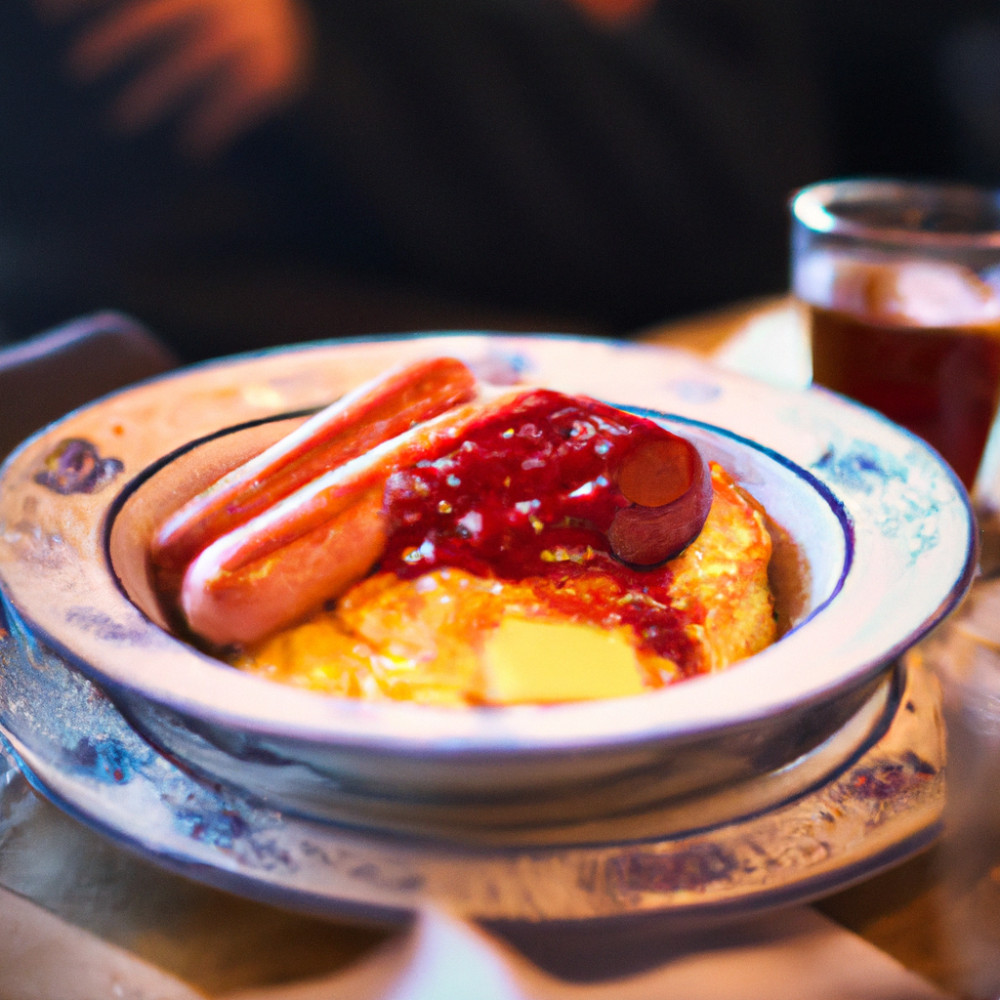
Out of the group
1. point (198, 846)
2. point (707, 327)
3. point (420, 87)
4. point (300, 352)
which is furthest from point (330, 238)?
point (198, 846)

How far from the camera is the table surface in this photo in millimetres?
433

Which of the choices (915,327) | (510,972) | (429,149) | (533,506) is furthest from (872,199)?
(429,149)

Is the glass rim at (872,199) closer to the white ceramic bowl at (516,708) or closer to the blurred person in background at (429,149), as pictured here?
the white ceramic bowl at (516,708)

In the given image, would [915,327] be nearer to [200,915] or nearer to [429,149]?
[200,915]

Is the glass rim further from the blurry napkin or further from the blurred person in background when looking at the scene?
the blurred person in background

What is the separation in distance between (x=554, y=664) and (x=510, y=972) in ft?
0.51

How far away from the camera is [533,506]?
0.62 meters

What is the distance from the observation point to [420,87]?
1903 millimetres

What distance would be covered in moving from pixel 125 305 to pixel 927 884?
67.5 inches

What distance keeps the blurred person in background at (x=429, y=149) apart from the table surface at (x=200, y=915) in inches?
57.9

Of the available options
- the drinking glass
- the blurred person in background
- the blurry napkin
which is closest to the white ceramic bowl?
the blurry napkin

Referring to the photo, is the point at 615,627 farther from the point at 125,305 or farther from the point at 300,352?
the point at 125,305

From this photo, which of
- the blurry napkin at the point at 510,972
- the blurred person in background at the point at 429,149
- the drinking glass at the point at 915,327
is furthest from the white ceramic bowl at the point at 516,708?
the blurred person in background at the point at 429,149

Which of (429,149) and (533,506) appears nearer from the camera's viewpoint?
(533,506)
